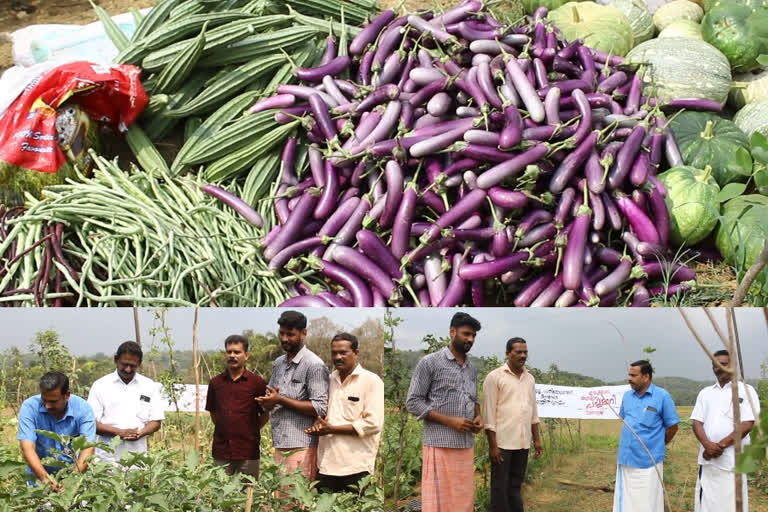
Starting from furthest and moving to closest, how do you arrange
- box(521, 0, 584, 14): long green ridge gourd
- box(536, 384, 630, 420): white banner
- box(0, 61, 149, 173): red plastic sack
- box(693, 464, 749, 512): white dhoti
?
1. box(521, 0, 584, 14): long green ridge gourd
2. box(0, 61, 149, 173): red plastic sack
3. box(536, 384, 630, 420): white banner
4. box(693, 464, 749, 512): white dhoti

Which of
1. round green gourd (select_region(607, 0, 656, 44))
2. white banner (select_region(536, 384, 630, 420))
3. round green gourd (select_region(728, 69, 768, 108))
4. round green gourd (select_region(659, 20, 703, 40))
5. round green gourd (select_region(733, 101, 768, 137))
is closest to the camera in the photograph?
white banner (select_region(536, 384, 630, 420))

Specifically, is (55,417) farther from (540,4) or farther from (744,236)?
(540,4)

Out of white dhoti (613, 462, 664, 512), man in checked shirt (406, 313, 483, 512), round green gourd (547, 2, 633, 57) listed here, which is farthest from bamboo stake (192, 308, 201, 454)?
round green gourd (547, 2, 633, 57)

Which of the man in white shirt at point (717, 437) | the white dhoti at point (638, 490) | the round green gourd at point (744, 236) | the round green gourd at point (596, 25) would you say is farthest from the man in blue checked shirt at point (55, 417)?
the round green gourd at point (596, 25)

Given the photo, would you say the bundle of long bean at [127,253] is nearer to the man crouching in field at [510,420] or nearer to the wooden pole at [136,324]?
the wooden pole at [136,324]

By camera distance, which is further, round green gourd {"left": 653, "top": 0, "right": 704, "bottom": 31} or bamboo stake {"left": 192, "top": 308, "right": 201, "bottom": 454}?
round green gourd {"left": 653, "top": 0, "right": 704, "bottom": 31}

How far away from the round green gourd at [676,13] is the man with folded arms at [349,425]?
155 inches

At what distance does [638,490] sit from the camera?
7.89ft

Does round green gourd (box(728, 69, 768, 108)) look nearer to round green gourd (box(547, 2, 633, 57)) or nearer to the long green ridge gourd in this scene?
round green gourd (box(547, 2, 633, 57))

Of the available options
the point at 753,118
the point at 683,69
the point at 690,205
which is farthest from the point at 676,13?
the point at 690,205

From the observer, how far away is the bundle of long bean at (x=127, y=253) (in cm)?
304

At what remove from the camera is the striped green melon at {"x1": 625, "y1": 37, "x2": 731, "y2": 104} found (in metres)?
4.45

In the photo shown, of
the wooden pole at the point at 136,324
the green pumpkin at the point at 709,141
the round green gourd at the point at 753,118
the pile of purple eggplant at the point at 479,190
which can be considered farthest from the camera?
the round green gourd at the point at 753,118

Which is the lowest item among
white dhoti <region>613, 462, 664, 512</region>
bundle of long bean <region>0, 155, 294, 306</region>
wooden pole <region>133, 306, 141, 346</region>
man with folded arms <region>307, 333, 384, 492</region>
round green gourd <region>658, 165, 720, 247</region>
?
white dhoti <region>613, 462, 664, 512</region>
